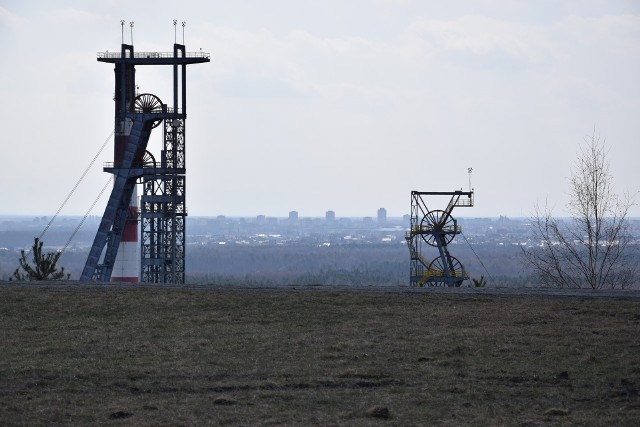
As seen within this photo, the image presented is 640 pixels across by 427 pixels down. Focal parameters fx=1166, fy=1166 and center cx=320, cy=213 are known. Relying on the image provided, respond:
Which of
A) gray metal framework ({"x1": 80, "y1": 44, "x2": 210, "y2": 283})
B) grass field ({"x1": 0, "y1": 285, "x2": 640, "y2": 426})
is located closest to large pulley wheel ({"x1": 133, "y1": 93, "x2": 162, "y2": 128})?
gray metal framework ({"x1": 80, "y1": 44, "x2": 210, "y2": 283})

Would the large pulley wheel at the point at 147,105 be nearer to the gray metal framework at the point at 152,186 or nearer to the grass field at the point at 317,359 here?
the gray metal framework at the point at 152,186

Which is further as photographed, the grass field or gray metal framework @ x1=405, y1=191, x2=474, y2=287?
gray metal framework @ x1=405, y1=191, x2=474, y2=287

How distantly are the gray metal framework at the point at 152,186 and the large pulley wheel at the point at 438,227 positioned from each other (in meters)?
16.1

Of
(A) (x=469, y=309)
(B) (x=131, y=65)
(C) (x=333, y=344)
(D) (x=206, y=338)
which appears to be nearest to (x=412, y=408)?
(C) (x=333, y=344)

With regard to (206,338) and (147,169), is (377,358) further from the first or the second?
(147,169)

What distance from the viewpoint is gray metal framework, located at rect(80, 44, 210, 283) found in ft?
253

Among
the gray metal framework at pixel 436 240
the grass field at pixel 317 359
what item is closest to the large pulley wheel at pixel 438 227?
the gray metal framework at pixel 436 240

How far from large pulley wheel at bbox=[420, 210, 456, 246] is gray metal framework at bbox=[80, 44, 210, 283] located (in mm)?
16074

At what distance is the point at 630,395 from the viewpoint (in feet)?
71.9

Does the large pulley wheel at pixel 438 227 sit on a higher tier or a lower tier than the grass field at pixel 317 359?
higher

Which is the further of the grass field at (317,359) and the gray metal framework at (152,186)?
the gray metal framework at (152,186)

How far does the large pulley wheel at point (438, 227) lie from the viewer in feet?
240

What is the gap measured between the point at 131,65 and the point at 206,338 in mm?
53999

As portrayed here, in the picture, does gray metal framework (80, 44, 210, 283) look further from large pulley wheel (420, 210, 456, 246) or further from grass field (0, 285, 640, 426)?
grass field (0, 285, 640, 426)
